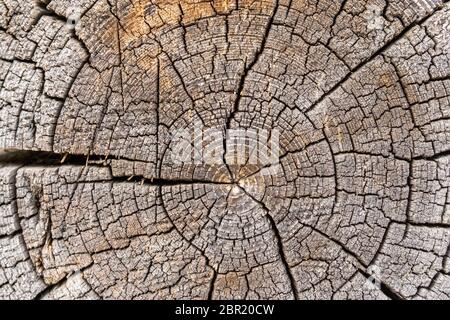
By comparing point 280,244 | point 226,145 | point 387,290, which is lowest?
point 387,290

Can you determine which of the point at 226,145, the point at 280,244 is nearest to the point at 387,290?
the point at 280,244

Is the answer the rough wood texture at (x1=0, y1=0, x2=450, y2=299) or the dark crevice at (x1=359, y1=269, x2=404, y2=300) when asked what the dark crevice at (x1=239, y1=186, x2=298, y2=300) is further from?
the dark crevice at (x1=359, y1=269, x2=404, y2=300)

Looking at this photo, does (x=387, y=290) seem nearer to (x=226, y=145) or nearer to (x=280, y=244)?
(x=280, y=244)

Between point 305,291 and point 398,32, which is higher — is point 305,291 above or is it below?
below

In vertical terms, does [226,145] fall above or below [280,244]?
above

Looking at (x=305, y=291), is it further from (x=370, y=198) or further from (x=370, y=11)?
(x=370, y=11)

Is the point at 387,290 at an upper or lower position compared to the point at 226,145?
lower

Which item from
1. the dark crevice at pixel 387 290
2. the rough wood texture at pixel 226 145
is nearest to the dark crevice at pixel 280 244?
the rough wood texture at pixel 226 145

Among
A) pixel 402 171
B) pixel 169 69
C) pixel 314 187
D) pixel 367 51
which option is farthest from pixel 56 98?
pixel 402 171
